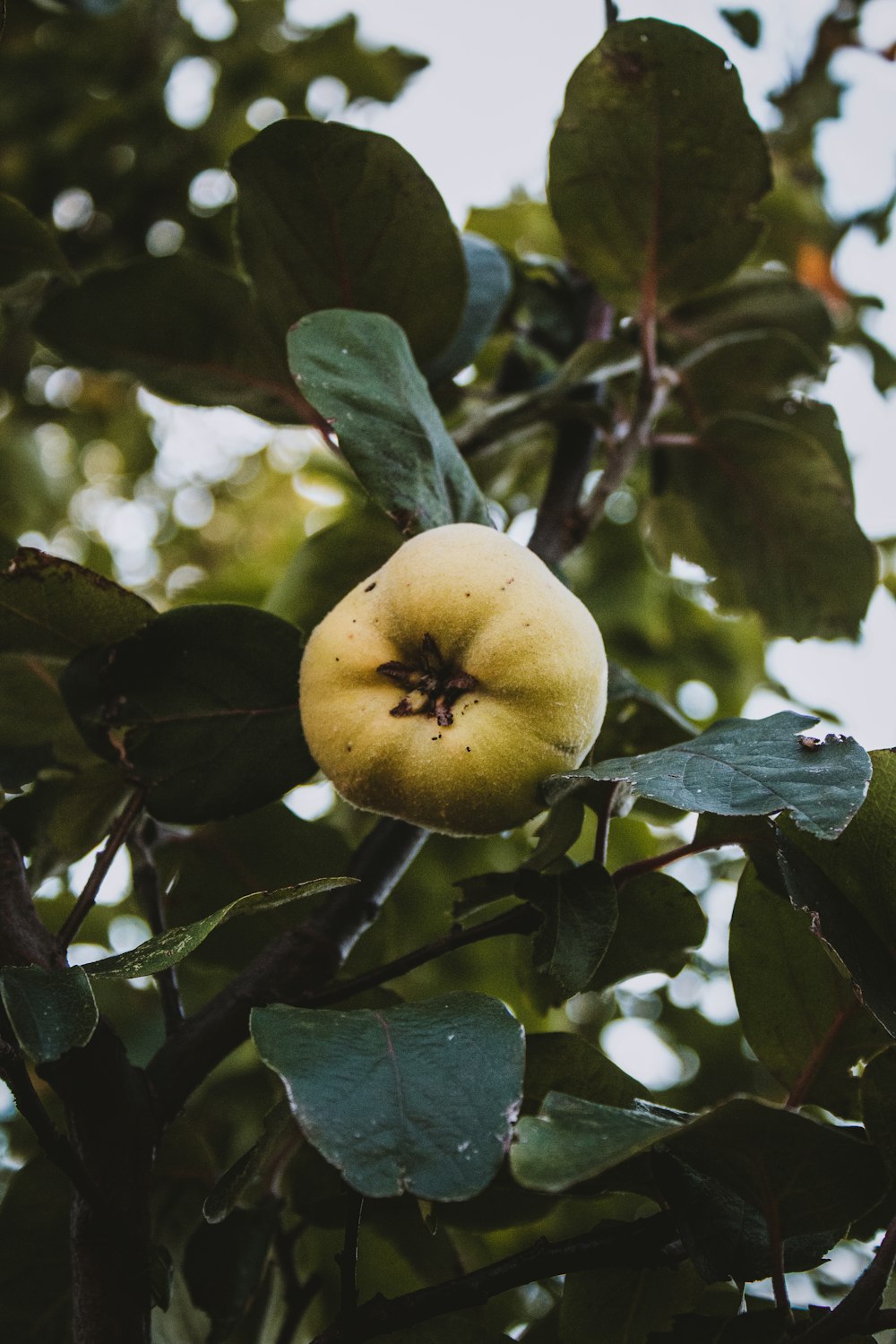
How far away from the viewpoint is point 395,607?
777mm

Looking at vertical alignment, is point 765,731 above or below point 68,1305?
above

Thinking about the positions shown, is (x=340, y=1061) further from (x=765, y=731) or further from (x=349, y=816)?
(x=349, y=816)

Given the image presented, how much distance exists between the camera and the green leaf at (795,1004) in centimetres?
90

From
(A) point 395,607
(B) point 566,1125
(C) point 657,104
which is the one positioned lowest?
(B) point 566,1125

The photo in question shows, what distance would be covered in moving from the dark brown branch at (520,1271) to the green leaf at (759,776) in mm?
282

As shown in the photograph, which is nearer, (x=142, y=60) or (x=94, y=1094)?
(x=94, y=1094)

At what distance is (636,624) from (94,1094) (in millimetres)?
1341

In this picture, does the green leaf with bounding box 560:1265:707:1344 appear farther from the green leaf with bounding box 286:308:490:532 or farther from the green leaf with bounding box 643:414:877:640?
the green leaf with bounding box 643:414:877:640

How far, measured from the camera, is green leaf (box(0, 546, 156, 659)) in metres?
0.88

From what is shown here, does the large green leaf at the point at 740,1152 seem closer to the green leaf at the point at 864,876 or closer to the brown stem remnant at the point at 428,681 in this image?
the green leaf at the point at 864,876

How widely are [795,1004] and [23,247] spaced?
38.0 inches

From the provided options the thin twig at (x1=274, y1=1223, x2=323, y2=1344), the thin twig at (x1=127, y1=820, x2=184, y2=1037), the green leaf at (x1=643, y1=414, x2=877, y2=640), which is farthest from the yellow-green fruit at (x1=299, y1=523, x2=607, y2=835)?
the green leaf at (x1=643, y1=414, x2=877, y2=640)

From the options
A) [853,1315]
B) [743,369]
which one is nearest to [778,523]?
[743,369]

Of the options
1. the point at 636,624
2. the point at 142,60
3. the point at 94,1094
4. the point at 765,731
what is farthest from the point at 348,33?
the point at 94,1094
